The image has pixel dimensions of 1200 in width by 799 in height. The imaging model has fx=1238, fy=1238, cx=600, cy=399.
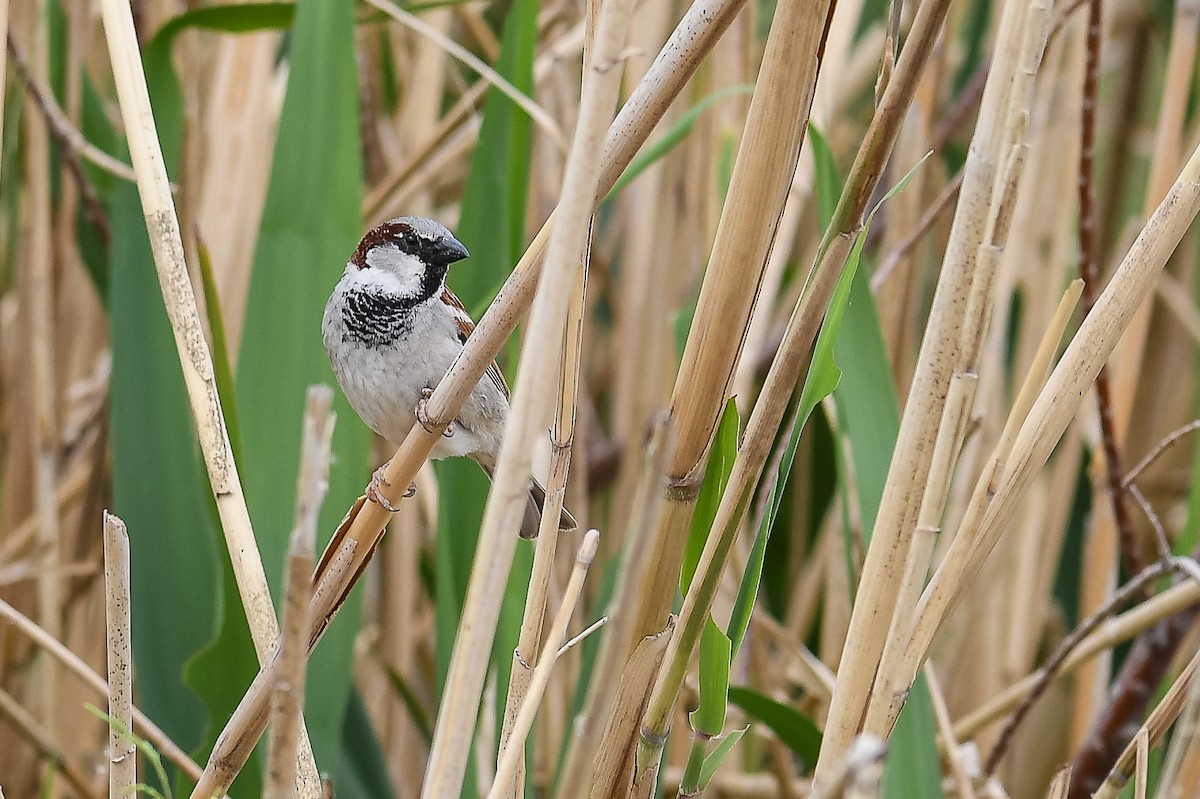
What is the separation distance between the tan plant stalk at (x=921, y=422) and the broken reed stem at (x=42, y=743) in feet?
2.36

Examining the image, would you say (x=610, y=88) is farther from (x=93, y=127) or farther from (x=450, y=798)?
(x=93, y=127)

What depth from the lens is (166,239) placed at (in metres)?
0.63

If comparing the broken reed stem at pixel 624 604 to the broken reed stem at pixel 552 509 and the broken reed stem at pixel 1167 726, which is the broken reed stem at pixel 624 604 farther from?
the broken reed stem at pixel 1167 726

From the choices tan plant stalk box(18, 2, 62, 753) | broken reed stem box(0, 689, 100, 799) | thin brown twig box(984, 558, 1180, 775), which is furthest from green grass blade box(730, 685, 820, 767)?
tan plant stalk box(18, 2, 62, 753)

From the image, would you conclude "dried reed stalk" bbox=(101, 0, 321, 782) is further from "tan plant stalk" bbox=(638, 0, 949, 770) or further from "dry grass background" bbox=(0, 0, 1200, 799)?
"tan plant stalk" bbox=(638, 0, 949, 770)

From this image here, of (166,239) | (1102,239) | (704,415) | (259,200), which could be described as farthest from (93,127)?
(1102,239)

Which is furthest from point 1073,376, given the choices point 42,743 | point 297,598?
point 42,743

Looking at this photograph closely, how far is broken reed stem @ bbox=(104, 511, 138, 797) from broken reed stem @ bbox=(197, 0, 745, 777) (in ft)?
0.15

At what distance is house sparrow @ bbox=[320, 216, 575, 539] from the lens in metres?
1.03

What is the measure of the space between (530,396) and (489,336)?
0.30 ft

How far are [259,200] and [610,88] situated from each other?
0.73 m

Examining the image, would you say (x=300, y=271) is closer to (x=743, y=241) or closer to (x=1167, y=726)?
(x=743, y=241)

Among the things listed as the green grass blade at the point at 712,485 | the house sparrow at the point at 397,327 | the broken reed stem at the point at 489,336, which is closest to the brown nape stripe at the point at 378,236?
the house sparrow at the point at 397,327

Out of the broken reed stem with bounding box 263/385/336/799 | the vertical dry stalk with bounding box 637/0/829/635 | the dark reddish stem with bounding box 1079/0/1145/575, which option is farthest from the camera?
the dark reddish stem with bounding box 1079/0/1145/575
